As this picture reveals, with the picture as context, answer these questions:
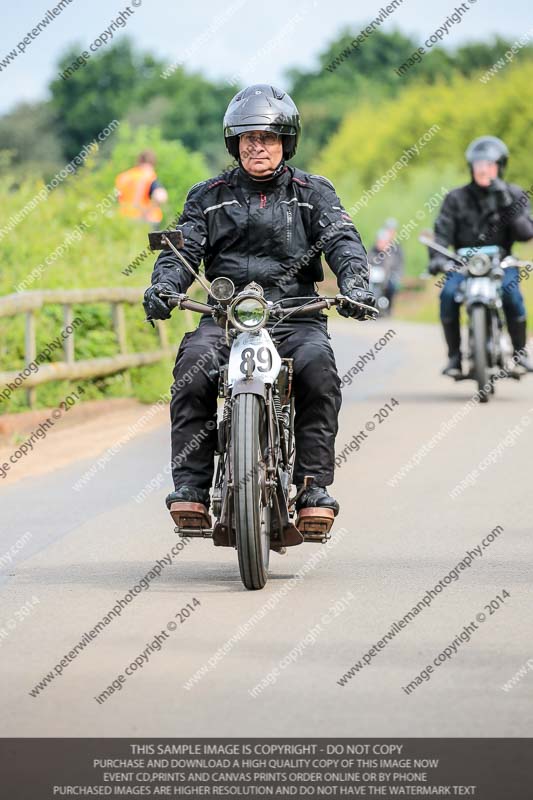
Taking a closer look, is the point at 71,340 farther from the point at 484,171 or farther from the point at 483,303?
the point at 484,171

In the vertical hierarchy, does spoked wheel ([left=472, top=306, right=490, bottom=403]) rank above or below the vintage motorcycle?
below

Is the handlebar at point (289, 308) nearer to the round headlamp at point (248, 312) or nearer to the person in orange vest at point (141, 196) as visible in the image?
the round headlamp at point (248, 312)

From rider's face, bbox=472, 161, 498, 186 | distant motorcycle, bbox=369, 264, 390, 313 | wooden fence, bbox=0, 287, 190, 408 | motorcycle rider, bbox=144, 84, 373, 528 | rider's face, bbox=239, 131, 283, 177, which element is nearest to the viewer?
motorcycle rider, bbox=144, 84, 373, 528

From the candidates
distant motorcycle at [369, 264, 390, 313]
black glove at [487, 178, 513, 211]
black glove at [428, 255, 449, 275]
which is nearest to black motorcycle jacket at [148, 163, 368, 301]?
black glove at [428, 255, 449, 275]

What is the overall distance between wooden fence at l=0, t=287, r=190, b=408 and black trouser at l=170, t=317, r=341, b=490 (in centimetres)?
613

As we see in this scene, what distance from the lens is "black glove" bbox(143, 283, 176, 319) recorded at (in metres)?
7.46

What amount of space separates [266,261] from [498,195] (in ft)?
26.9

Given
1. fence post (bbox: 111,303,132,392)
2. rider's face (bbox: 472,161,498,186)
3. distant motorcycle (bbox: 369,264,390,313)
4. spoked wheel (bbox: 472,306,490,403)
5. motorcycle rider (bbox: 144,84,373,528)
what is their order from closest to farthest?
motorcycle rider (bbox: 144,84,373,528) → spoked wheel (bbox: 472,306,490,403) → rider's face (bbox: 472,161,498,186) → fence post (bbox: 111,303,132,392) → distant motorcycle (bbox: 369,264,390,313)

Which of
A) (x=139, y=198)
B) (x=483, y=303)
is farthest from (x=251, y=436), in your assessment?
(x=139, y=198)

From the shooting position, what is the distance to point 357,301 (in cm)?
737

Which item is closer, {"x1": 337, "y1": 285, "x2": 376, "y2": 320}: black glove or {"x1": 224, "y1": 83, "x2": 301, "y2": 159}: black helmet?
{"x1": 337, "y1": 285, "x2": 376, "y2": 320}: black glove

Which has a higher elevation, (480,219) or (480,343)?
(480,219)

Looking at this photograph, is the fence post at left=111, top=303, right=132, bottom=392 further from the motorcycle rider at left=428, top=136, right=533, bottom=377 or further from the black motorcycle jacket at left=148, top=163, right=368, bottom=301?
the black motorcycle jacket at left=148, top=163, right=368, bottom=301

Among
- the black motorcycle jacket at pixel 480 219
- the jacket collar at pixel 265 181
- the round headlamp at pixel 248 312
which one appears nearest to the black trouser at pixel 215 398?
the round headlamp at pixel 248 312
